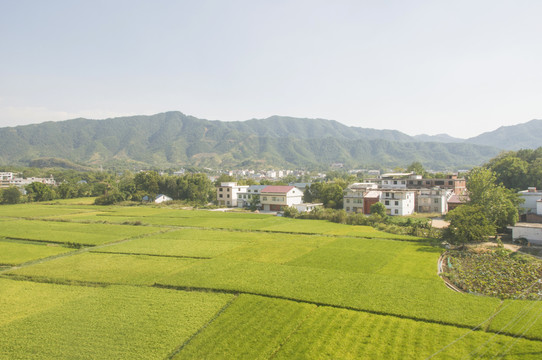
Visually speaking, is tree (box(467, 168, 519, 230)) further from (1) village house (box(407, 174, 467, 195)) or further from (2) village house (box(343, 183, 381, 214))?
(1) village house (box(407, 174, 467, 195))

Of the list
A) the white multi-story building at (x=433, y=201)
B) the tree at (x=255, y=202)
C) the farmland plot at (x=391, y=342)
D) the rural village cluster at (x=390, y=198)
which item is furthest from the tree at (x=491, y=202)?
the tree at (x=255, y=202)

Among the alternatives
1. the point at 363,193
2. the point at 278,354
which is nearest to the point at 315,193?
the point at 363,193

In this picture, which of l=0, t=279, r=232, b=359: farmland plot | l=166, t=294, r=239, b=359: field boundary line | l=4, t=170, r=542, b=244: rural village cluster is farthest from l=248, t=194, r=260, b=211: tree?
l=166, t=294, r=239, b=359: field boundary line

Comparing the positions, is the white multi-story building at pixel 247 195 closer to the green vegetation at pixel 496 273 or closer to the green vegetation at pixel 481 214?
the green vegetation at pixel 481 214

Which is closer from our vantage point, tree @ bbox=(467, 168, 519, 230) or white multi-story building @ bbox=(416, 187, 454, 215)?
tree @ bbox=(467, 168, 519, 230)

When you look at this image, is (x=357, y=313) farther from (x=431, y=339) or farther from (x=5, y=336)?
(x=5, y=336)
